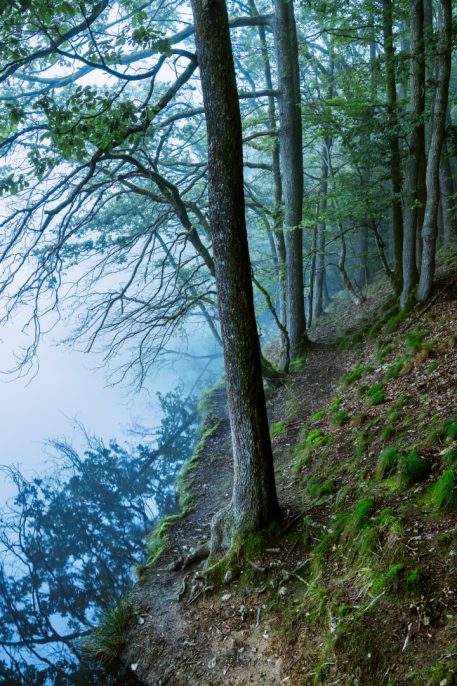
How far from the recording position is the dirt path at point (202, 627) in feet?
14.5

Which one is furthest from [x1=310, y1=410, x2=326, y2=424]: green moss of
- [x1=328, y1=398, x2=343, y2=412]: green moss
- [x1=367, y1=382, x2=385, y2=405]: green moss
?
[x1=367, y1=382, x2=385, y2=405]: green moss

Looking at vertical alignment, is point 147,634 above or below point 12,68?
below

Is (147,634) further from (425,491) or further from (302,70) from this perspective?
(302,70)

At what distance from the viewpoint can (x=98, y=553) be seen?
370 inches

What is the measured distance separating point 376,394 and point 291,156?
6.10 m

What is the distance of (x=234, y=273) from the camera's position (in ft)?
16.6

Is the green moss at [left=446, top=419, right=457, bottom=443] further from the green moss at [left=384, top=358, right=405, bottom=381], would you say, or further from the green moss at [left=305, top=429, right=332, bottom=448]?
the green moss at [left=384, top=358, right=405, bottom=381]

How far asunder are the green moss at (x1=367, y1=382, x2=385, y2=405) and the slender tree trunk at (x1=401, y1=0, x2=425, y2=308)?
245 cm

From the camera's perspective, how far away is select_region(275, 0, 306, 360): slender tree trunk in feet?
34.0

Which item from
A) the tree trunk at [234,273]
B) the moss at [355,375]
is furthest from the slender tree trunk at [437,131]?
the tree trunk at [234,273]

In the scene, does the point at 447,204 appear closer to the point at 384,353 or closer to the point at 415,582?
the point at 384,353

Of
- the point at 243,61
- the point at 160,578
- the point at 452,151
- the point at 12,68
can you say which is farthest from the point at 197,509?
the point at 243,61

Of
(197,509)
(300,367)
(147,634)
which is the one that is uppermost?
(300,367)

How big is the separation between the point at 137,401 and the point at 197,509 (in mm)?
14153
